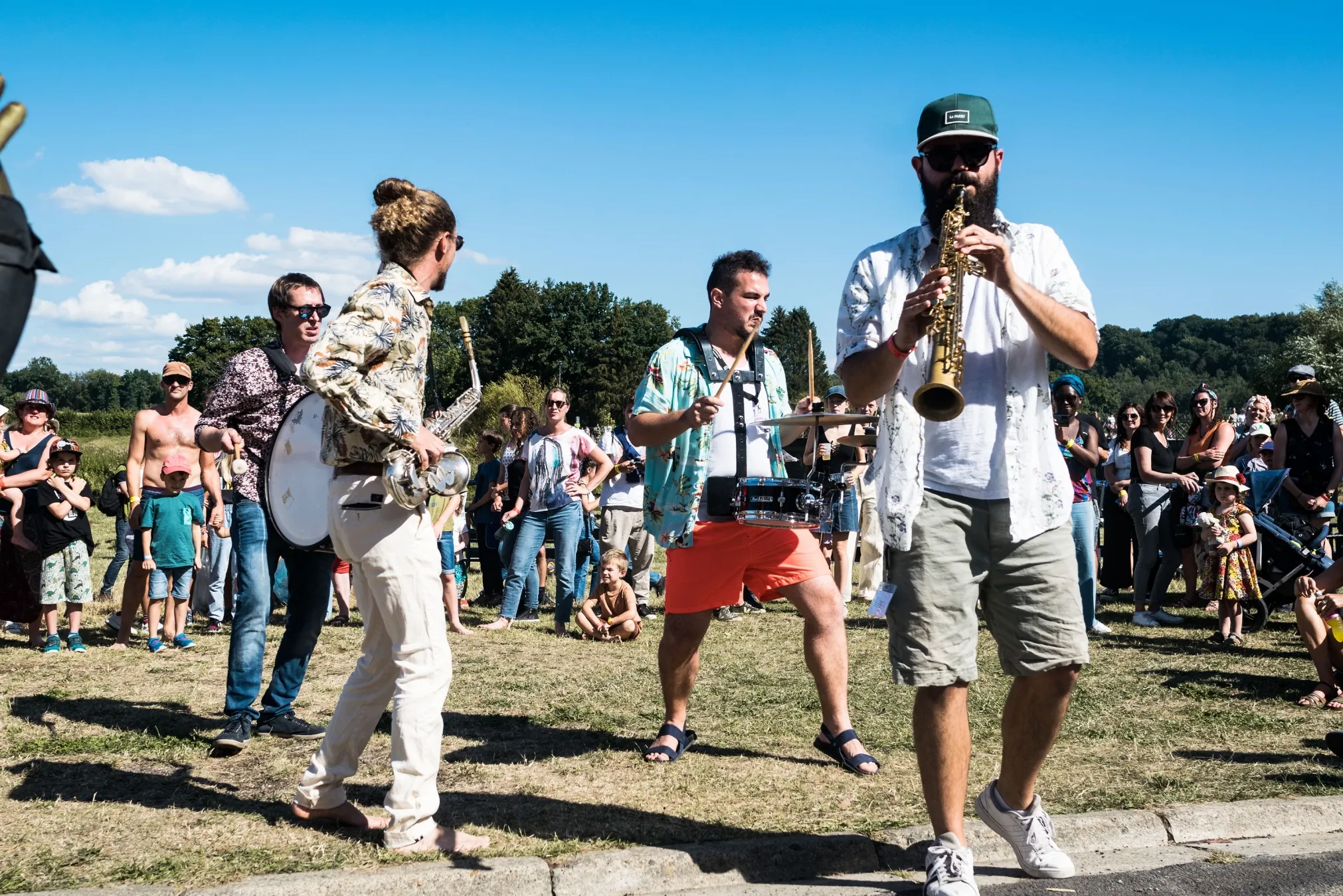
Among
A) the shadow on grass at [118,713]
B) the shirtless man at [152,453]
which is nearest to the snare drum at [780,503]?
the shadow on grass at [118,713]

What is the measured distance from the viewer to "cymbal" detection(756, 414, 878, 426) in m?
4.52

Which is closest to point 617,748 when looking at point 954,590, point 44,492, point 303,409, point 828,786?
point 828,786

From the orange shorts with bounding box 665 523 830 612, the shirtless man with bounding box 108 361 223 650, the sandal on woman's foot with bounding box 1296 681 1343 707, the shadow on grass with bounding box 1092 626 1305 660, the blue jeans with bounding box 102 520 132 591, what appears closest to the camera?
the orange shorts with bounding box 665 523 830 612

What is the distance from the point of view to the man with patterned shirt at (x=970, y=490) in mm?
3719

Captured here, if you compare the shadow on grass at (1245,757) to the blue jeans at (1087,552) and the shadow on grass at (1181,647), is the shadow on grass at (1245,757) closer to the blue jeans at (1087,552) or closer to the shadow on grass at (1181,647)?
the shadow on grass at (1181,647)

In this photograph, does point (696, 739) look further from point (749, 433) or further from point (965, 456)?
point (965, 456)

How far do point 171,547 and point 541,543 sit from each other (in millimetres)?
3048

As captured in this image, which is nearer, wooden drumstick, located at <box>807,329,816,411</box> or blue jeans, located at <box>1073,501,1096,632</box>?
wooden drumstick, located at <box>807,329,816,411</box>

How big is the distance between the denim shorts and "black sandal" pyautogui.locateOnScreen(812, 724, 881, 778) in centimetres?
619

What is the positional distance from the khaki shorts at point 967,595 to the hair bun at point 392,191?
2135 millimetres

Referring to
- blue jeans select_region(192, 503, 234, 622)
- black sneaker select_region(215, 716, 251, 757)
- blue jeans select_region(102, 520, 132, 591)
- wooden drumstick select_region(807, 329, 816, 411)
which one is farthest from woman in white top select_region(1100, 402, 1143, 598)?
blue jeans select_region(102, 520, 132, 591)

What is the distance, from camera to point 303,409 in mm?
5020

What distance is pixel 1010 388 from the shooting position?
380 centimetres

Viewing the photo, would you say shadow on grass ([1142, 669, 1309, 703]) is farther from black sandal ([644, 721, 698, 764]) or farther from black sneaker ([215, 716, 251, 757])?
black sneaker ([215, 716, 251, 757])
